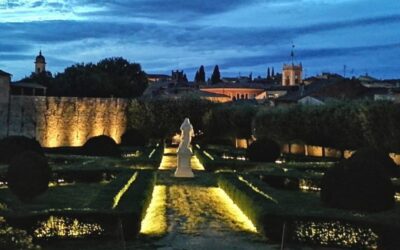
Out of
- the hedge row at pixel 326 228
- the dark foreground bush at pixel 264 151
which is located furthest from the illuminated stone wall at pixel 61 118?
the hedge row at pixel 326 228

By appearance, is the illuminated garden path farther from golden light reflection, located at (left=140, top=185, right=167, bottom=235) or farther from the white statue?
the white statue

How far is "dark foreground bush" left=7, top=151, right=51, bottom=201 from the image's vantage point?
17.0 m

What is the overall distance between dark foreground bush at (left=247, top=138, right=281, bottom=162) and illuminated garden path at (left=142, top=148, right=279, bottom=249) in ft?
29.7

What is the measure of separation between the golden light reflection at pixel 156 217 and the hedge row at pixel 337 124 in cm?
1539

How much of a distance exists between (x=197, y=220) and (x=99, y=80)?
5417 cm

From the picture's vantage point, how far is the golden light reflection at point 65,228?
1267cm

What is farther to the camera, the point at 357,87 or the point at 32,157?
the point at 357,87

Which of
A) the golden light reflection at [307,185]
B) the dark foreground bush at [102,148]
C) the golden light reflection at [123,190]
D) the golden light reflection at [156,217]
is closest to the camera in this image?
the golden light reflection at [156,217]

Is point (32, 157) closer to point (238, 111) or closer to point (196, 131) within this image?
point (238, 111)

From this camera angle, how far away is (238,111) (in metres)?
50.8

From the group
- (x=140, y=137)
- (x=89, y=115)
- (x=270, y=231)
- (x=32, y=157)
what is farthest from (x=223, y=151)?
(x=270, y=231)

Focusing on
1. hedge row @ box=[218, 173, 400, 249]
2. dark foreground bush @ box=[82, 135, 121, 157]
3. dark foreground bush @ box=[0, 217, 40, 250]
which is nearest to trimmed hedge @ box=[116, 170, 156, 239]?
hedge row @ box=[218, 173, 400, 249]

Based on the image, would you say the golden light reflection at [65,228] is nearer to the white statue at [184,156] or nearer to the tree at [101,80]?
the white statue at [184,156]

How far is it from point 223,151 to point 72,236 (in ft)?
87.8
